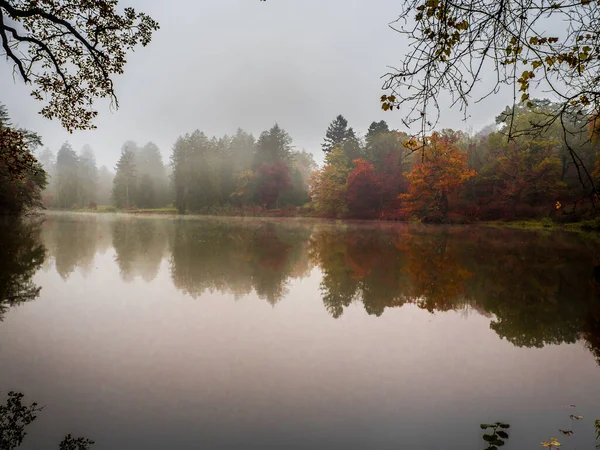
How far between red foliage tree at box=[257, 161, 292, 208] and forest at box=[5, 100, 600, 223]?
0.57 ft

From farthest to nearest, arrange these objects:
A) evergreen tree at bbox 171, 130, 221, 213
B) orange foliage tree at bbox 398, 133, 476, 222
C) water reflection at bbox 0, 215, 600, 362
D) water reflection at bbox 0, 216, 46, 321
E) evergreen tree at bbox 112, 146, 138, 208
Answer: evergreen tree at bbox 112, 146, 138, 208
evergreen tree at bbox 171, 130, 221, 213
orange foliage tree at bbox 398, 133, 476, 222
water reflection at bbox 0, 216, 46, 321
water reflection at bbox 0, 215, 600, 362

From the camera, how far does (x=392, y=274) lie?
1125 cm

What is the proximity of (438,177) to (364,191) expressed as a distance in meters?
12.1

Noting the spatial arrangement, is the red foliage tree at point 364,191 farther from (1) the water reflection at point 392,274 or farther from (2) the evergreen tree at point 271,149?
(1) the water reflection at point 392,274

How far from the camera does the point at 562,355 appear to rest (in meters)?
5.52

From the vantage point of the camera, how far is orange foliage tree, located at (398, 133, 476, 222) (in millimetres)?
36562

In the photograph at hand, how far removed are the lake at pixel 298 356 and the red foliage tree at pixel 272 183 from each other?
49657mm

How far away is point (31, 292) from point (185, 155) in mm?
62420

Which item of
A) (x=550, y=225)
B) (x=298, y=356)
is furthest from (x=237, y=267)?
(x=550, y=225)

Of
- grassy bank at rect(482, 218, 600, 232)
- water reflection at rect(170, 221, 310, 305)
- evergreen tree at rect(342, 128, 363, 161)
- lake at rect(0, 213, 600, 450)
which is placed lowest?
lake at rect(0, 213, 600, 450)

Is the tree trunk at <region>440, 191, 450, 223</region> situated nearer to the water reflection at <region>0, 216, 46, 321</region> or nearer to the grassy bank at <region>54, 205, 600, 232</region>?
the grassy bank at <region>54, 205, 600, 232</region>

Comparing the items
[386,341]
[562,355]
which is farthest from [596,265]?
[386,341]

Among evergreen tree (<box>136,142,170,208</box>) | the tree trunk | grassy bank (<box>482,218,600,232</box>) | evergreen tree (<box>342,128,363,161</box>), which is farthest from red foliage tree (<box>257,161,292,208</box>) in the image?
grassy bank (<box>482,218,600,232</box>)

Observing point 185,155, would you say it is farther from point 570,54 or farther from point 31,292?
point 570,54
